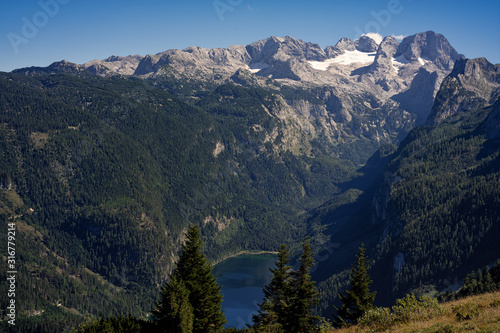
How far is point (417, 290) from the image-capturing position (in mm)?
173125

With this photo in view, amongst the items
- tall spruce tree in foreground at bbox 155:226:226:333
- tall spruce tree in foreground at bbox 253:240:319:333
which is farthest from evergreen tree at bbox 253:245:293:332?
tall spruce tree in foreground at bbox 155:226:226:333

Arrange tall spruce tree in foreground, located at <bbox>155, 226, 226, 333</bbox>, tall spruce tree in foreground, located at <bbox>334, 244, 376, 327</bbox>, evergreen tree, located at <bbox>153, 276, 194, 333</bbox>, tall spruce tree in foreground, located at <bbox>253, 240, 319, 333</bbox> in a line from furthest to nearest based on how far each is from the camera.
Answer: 1. tall spruce tree in foreground, located at <bbox>334, 244, 376, 327</bbox>
2. tall spruce tree in foreground, located at <bbox>253, 240, 319, 333</bbox>
3. tall spruce tree in foreground, located at <bbox>155, 226, 226, 333</bbox>
4. evergreen tree, located at <bbox>153, 276, 194, 333</bbox>

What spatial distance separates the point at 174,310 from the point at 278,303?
18125 mm

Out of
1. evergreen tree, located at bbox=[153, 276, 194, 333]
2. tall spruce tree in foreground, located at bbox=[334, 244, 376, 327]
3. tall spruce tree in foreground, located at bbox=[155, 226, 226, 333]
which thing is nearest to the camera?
evergreen tree, located at bbox=[153, 276, 194, 333]

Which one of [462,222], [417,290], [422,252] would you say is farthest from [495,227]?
[417,290]

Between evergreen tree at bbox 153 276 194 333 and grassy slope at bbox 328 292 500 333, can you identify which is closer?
grassy slope at bbox 328 292 500 333

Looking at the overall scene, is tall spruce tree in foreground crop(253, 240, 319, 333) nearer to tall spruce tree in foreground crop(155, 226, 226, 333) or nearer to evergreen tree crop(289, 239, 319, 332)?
evergreen tree crop(289, 239, 319, 332)

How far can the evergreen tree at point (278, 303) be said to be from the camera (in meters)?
55.5

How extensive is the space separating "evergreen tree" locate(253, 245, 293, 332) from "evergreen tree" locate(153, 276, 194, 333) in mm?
13270

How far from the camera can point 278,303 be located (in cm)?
5744

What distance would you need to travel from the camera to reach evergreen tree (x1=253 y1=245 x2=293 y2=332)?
182 feet

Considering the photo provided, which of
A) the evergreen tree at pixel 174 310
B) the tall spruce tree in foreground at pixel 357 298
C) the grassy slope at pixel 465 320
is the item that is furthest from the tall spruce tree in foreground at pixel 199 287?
the grassy slope at pixel 465 320

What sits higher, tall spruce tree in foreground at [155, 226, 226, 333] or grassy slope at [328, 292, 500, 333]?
tall spruce tree in foreground at [155, 226, 226, 333]

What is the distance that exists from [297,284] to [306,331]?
261 inches
